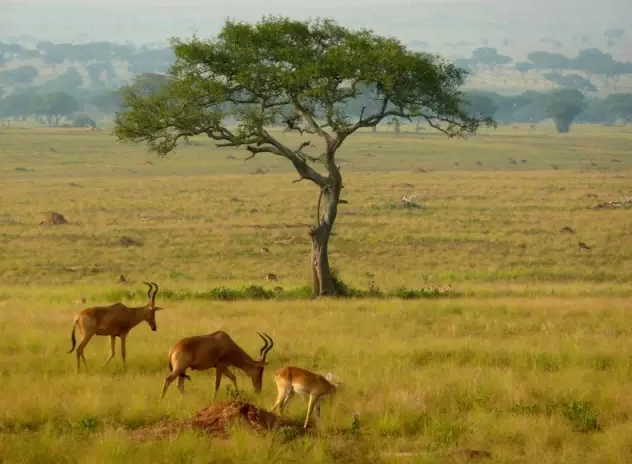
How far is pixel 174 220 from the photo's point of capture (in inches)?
1716

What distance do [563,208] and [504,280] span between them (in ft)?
70.9

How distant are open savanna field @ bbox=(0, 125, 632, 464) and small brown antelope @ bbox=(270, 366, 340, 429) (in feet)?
1.12

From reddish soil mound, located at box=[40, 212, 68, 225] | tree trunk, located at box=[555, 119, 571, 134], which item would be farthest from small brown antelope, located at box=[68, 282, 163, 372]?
tree trunk, located at box=[555, 119, 571, 134]

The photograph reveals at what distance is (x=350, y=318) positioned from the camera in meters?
19.0

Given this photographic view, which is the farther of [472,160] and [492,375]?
[472,160]

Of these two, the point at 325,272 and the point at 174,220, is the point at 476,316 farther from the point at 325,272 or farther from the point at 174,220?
the point at 174,220

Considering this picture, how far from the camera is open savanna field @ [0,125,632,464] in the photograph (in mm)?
10281

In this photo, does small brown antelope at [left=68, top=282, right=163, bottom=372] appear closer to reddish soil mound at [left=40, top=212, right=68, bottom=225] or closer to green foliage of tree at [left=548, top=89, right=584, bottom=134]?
reddish soil mound at [left=40, top=212, right=68, bottom=225]

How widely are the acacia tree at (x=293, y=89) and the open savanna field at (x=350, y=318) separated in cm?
336

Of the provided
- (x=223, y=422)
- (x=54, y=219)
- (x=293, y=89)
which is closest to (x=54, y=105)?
(x=54, y=219)

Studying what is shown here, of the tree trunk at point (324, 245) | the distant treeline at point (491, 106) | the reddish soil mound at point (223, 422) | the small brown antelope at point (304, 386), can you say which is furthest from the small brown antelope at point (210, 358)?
the distant treeline at point (491, 106)

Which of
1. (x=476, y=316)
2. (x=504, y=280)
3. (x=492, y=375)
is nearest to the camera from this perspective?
(x=492, y=375)

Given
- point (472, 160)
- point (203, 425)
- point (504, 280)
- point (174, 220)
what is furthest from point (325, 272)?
point (472, 160)

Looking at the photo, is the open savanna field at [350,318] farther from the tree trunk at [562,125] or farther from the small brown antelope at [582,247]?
the tree trunk at [562,125]
